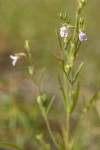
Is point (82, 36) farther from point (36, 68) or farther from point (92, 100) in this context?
point (36, 68)

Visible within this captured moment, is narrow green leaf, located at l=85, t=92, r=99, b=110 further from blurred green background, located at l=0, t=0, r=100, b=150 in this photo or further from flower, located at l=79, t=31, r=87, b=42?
flower, located at l=79, t=31, r=87, b=42

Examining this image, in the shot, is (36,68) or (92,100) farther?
(36,68)

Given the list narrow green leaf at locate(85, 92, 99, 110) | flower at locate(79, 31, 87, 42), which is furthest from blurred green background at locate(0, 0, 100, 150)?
flower at locate(79, 31, 87, 42)

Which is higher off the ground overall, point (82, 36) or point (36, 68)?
point (82, 36)

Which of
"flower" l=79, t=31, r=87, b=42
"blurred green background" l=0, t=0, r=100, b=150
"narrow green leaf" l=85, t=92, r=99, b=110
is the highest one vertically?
"flower" l=79, t=31, r=87, b=42

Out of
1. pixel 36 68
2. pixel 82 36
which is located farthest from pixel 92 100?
pixel 36 68

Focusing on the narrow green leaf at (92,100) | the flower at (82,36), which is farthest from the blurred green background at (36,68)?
the flower at (82,36)

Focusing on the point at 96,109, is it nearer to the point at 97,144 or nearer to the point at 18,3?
the point at 97,144

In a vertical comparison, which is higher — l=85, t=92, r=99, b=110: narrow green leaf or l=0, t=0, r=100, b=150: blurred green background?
l=85, t=92, r=99, b=110: narrow green leaf

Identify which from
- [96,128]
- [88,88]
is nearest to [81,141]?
[96,128]

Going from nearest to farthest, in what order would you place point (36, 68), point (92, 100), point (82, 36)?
1. point (82, 36)
2. point (92, 100)
3. point (36, 68)
